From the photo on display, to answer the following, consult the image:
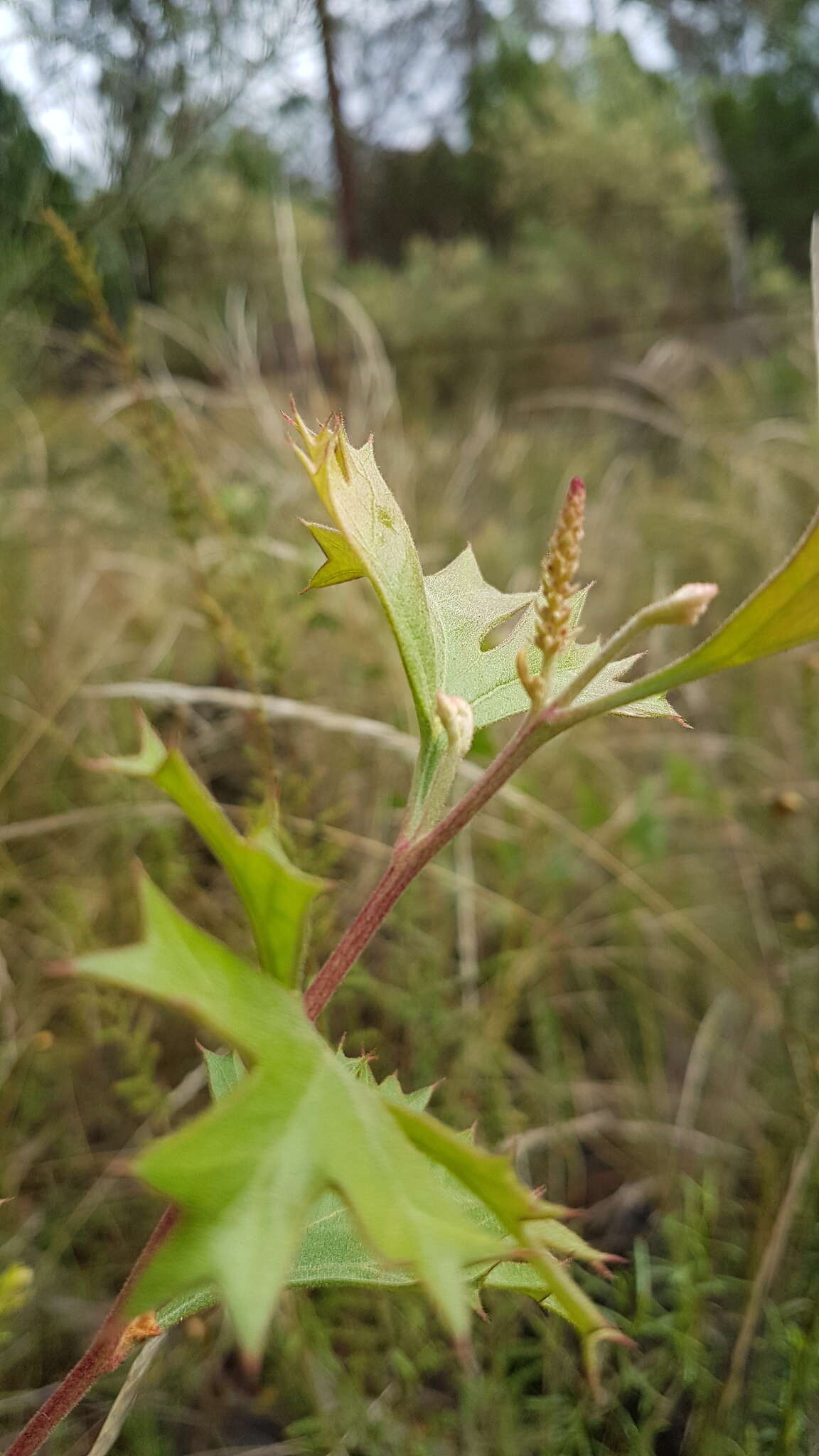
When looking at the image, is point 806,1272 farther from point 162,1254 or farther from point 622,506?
point 622,506

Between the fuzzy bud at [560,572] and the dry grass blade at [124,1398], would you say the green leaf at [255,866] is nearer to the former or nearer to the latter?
the fuzzy bud at [560,572]

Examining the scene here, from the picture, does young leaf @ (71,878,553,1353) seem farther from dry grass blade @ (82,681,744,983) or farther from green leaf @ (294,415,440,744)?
dry grass blade @ (82,681,744,983)

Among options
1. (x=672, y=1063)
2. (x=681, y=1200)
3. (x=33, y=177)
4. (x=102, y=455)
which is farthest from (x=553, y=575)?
(x=102, y=455)

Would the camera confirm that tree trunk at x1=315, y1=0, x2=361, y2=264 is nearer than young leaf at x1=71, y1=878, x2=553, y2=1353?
No

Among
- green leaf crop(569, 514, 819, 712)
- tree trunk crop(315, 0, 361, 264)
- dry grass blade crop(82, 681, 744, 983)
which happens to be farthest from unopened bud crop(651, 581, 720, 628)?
tree trunk crop(315, 0, 361, 264)

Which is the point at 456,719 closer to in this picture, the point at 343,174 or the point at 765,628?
the point at 765,628

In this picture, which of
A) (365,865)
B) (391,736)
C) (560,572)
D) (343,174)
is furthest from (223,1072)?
(343,174)
